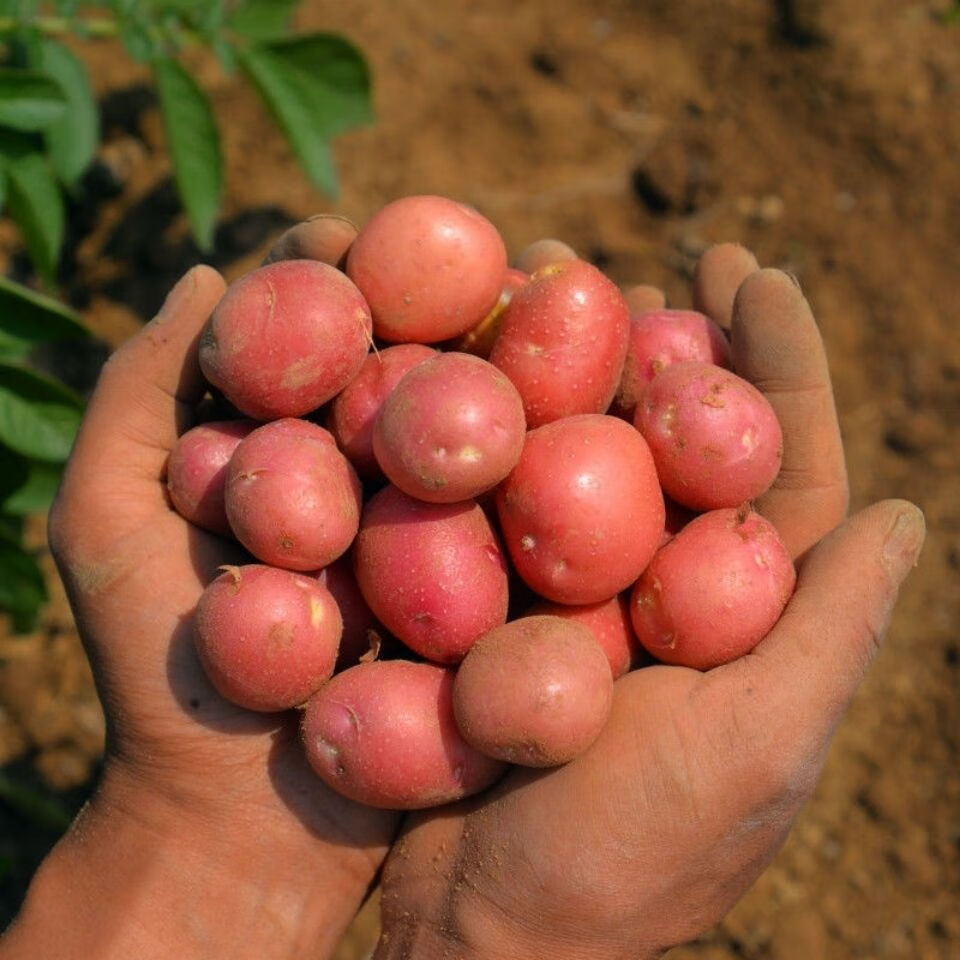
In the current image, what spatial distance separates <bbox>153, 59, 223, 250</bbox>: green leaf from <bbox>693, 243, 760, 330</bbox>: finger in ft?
4.76

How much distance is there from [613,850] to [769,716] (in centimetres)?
33

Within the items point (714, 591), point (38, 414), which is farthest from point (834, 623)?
point (38, 414)

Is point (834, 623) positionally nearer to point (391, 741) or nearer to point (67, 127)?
point (391, 741)

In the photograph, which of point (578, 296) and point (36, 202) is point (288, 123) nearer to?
point (36, 202)

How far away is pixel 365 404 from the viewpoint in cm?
194

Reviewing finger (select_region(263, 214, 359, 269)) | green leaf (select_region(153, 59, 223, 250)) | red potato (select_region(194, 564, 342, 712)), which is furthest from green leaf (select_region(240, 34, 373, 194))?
red potato (select_region(194, 564, 342, 712))

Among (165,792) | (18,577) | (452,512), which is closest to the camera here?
(452,512)

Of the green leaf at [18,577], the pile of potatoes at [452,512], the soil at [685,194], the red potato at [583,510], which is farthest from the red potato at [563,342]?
the soil at [685,194]

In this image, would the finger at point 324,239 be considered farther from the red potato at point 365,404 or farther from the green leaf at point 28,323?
the green leaf at point 28,323

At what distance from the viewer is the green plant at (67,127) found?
2471 mm

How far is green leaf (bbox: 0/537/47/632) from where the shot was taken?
2.58 meters

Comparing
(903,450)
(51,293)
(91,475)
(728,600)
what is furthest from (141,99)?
(728,600)

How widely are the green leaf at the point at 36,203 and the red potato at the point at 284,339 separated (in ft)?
3.46

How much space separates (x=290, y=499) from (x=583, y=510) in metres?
0.48
